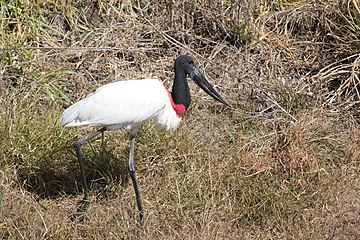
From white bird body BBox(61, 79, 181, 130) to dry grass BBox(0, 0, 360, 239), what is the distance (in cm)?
50

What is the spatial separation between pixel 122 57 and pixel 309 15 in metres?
1.70

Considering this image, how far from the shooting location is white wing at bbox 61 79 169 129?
5121 mm

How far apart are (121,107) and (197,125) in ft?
4.12

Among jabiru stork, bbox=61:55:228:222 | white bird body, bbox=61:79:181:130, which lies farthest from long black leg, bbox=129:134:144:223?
white bird body, bbox=61:79:181:130

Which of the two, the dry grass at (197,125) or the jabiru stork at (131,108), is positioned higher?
the jabiru stork at (131,108)

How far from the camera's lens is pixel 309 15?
7.15 metres

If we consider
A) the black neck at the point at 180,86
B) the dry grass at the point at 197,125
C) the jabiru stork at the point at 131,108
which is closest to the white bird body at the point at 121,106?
the jabiru stork at the point at 131,108

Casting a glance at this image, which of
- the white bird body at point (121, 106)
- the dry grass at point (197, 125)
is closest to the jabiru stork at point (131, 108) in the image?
the white bird body at point (121, 106)

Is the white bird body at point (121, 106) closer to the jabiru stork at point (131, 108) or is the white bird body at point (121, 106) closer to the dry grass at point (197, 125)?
the jabiru stork at point (131, 108)

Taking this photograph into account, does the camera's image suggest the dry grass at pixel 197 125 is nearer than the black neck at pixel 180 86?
Yes

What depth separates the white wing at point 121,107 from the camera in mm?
5121

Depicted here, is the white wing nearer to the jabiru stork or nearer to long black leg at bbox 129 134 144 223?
the jabiru stork

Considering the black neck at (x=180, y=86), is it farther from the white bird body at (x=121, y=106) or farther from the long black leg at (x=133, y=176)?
the long black leg at (x=133, y=176)

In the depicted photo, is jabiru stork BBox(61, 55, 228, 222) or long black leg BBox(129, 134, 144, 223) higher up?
jabiru stork BBox(61, 55, 228, 222)
